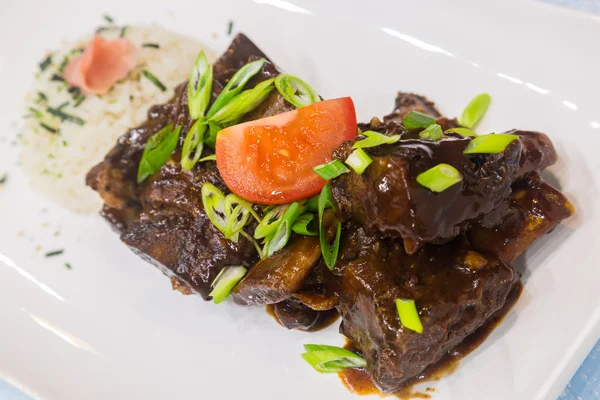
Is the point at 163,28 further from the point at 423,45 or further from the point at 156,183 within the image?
the point at 423,45

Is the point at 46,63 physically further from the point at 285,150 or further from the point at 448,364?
the point at 448,364

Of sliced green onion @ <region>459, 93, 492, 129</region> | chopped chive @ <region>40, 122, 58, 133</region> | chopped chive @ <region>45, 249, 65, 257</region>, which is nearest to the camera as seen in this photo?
sliced green onion @ <region>459, 93, 492, 129</region>

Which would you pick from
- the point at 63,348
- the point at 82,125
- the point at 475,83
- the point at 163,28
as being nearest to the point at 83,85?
the point at 82,125

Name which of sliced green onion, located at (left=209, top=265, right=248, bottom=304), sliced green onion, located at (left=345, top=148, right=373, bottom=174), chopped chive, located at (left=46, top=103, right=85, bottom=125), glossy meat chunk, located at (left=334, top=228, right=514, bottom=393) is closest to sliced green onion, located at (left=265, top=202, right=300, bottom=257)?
sliced green onion, located at (left=209, top=265, right=248, bottom=304)

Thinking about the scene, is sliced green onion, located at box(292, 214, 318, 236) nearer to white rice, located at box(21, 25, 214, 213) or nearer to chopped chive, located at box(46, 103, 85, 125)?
white rice, located at box(21, 25, 214, 213)

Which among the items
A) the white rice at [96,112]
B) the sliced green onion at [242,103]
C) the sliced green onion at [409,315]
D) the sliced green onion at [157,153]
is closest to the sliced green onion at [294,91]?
the sliced green onion at [242,103]
